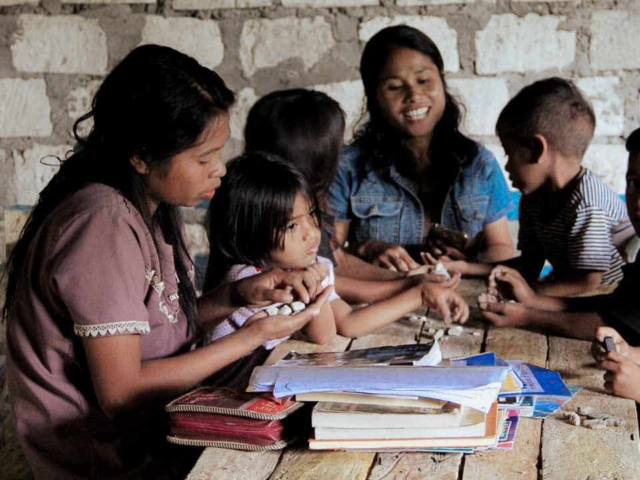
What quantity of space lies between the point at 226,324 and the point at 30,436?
0.57m

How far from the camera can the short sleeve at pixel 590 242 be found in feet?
8.70

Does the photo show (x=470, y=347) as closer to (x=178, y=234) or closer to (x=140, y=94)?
(x=178, y=234)

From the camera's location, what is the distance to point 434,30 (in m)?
3.99

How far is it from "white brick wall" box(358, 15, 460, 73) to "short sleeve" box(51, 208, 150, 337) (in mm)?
2616

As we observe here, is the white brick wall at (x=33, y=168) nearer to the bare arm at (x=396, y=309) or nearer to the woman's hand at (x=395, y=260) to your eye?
the woman's hand at (x=395, y=260)

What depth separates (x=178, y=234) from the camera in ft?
6.81

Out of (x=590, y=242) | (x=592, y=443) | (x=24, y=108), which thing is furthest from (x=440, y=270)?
(x=24, y=108)

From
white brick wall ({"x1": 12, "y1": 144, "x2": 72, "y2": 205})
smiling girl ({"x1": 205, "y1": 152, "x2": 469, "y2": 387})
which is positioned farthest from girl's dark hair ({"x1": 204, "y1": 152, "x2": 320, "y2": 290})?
white brick wall ({"x1": 12, "y1": 144, "x2": 72, "y2": 205})

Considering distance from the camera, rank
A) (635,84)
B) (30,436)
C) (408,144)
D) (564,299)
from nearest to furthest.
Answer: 1. (30,436)
2. (564,299)
3. (408,144)
4. (635,84)

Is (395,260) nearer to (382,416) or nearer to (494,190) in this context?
(494,190)

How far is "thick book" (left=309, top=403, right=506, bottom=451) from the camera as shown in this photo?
144 centimetres

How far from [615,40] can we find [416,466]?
9.96ft

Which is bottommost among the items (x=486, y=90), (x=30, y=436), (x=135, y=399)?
(x=30, y=436)

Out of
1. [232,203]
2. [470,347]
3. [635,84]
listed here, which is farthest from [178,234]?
[635,84]
